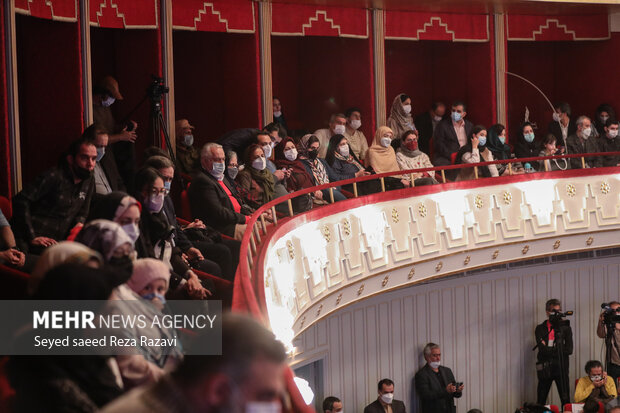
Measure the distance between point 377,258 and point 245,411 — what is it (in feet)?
22.8

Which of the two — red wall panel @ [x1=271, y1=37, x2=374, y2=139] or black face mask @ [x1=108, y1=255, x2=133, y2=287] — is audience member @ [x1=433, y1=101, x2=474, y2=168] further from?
black face mask @ [x1=108, y1=255, x2=133, y2=287]

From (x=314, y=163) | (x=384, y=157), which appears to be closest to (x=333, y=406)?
(x=314, y=163)

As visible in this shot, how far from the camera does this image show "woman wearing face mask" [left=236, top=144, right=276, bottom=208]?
6910mm

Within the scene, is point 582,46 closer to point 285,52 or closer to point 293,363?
point 285,52

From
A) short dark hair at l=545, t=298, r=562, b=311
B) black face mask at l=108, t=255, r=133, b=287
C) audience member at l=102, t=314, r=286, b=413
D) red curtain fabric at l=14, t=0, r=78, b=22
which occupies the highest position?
red curtain fabric at l=14, t=0, r=78, b=22

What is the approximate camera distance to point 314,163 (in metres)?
8.30

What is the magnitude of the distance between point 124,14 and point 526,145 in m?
5.29

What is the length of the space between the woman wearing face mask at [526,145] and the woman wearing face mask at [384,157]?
233 cm

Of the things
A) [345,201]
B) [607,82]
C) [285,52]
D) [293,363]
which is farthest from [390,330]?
[607,82]

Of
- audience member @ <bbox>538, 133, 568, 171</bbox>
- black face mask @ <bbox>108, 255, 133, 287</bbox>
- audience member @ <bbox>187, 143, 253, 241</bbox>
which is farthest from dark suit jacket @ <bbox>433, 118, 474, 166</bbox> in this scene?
black face mask @ <bbox>108, 255, 133, 287</bbox>

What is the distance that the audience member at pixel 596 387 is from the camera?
34.3 feet

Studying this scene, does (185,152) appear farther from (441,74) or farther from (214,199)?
(441,74)

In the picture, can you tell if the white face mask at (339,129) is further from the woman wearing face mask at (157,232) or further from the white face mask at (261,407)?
the white face mask at (261,407)

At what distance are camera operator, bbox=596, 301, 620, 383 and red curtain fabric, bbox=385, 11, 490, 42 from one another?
4032 mm
